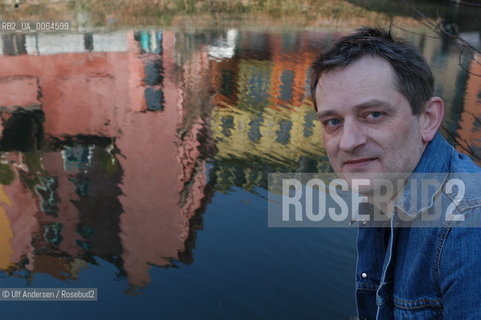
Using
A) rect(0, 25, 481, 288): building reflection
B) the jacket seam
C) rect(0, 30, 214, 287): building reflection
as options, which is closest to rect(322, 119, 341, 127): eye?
the jacket seam

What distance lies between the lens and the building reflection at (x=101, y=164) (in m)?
8.27

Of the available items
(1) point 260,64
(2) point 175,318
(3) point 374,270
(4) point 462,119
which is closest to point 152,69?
(1) point 260,64

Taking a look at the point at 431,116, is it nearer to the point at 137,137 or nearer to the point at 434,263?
the point at 434,263

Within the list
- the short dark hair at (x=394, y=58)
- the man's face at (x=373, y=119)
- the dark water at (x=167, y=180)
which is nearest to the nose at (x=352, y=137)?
the man's face at (x=373, y=119)

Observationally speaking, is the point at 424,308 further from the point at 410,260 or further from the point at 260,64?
the point at 260,64

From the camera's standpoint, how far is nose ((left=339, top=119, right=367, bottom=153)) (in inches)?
82.4

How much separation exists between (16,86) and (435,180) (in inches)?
635

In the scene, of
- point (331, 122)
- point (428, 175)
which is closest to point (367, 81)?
point (331, 122)

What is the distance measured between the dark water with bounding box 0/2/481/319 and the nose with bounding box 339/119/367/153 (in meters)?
1.86

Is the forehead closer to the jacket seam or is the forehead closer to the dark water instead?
the jacket seam

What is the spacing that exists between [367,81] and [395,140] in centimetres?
24

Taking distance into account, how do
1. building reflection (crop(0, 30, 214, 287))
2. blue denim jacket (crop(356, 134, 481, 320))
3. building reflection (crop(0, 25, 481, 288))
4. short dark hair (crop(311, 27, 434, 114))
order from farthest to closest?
building reflection (crop(0, 25, 481, 288))
building reflection (crop(0, 30, 214, 287))
short dark hair (crop(311, 27, 434, 114))
blue denim jacket (crop(356, 134, 481, 320))

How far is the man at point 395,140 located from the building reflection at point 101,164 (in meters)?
5.63

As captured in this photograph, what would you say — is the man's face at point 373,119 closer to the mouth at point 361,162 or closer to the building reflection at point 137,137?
the mouth at point 361,162
